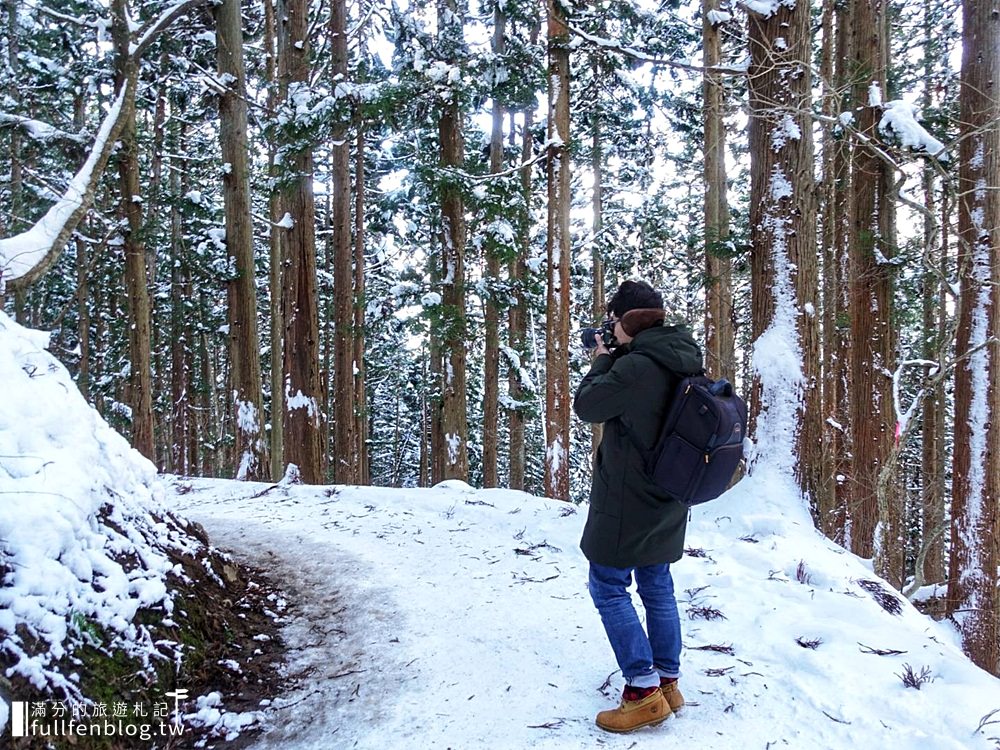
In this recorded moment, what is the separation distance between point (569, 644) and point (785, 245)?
440 cm

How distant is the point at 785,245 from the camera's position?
616 centimetres

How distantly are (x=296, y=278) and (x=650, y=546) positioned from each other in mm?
8475

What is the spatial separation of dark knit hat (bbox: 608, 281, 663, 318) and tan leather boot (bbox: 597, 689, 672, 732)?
5.65 feet

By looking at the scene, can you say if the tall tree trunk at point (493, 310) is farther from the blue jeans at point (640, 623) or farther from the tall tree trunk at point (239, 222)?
the blue jeans at point (640, 623)

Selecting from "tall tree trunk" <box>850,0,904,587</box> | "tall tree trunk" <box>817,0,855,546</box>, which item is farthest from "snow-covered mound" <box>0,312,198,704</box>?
"tall tree trunk" <box>850,0,904,587</box>

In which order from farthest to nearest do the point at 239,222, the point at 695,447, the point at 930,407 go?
the point at 930,407
the point at 239,222
the point at 695,447

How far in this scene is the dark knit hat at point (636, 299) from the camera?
9.95 ft

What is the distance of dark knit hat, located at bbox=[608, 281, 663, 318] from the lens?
3031 millimetres

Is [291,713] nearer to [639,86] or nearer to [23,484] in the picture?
[23,484]

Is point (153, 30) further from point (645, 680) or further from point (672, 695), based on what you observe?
point (672, 695)

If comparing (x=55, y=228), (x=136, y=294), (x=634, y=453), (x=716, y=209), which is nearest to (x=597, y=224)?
(x=716, y=209)

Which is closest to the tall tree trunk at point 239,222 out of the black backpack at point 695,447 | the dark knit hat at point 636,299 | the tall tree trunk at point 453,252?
the tall tree trunk at point 453,252

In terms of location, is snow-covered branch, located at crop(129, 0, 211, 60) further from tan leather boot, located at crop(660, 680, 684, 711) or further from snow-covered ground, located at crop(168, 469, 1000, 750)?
tan leather boot, located at crop(660, 680, 684, 711)

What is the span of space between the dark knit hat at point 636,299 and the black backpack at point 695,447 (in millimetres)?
455
